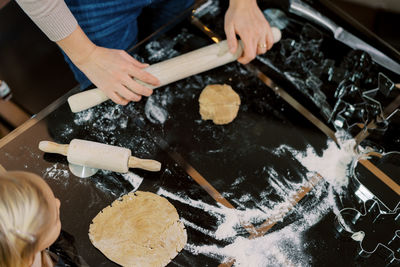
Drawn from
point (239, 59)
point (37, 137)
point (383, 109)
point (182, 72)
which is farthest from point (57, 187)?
point (383, 109)

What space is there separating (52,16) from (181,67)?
332 millimetres

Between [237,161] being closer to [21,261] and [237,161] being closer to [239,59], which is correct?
[239,59]

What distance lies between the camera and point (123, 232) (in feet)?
3.27

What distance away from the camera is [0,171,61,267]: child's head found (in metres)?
0.73

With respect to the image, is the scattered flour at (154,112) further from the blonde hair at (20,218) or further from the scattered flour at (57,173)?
the blonde hair at (20,218)

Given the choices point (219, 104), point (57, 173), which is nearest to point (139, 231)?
point (57, 173)

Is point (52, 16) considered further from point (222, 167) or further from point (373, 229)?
→ point (373, 229)

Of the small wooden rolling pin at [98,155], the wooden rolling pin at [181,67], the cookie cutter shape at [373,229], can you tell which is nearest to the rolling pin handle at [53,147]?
the small wooden rolling pin at [98,155]

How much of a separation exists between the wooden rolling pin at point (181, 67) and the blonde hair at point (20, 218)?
0.35 metres

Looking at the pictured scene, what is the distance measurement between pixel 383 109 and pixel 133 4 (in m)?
0.73

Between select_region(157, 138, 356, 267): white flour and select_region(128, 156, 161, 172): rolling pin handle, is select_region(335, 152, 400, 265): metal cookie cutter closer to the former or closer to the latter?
select_region(157, 138, 356, 267): white flour

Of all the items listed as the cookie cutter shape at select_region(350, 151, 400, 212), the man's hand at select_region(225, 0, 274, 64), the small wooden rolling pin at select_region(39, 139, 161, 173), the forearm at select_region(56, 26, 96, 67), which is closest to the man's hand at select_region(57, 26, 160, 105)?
the forearm at select_region(56, 26, 96, 67)

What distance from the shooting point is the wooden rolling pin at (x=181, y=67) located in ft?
3.61

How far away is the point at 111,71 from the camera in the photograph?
1.07m
